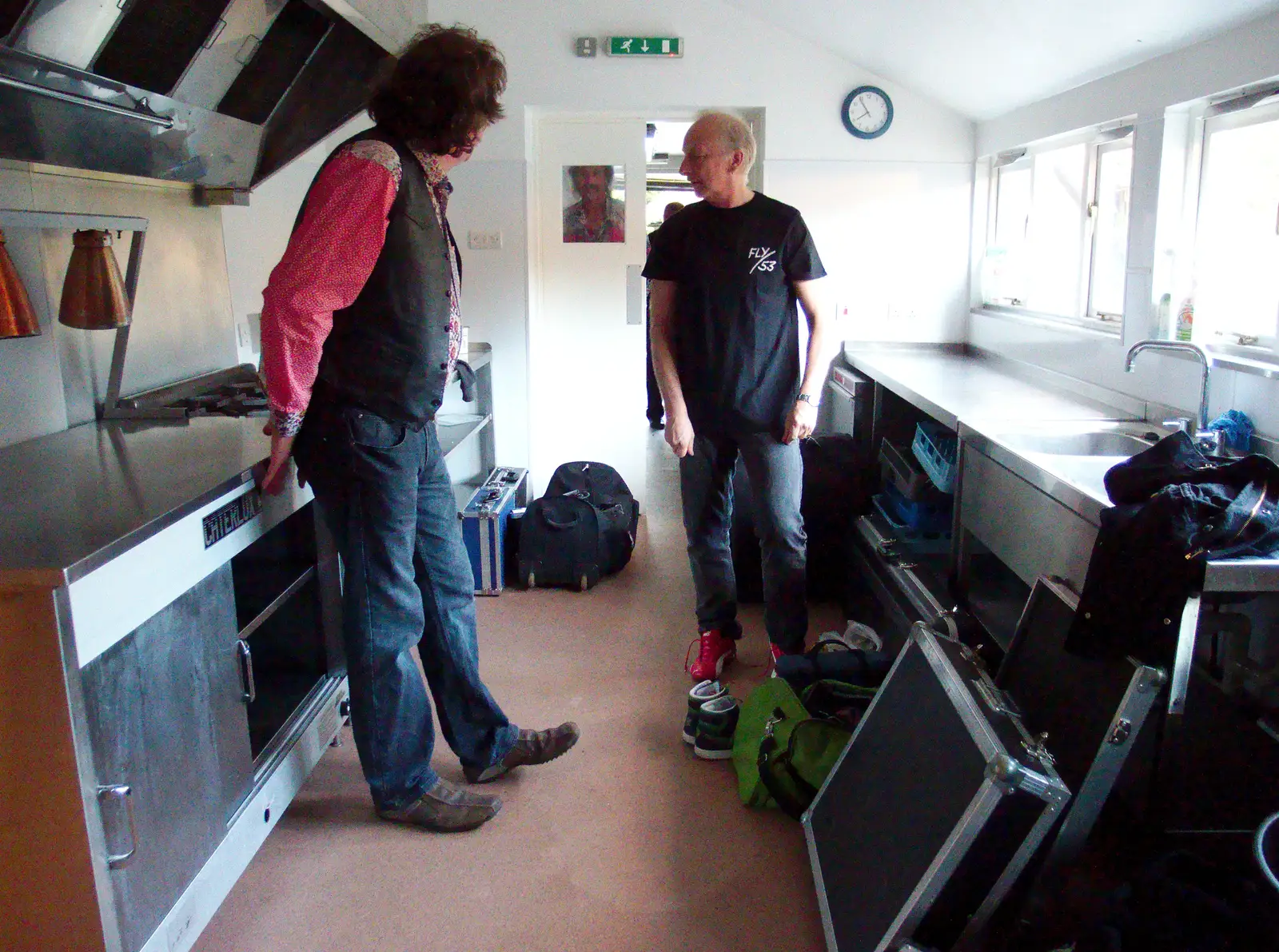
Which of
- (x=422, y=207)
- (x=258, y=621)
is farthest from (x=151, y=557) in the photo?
(x=422, y=207)

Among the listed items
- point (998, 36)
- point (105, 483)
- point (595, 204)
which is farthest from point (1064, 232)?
point (105, 483)

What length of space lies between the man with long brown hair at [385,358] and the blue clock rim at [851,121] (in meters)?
2.68

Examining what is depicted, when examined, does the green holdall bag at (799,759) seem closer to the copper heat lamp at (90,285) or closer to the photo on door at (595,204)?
the copper heat lamp at (90,285)

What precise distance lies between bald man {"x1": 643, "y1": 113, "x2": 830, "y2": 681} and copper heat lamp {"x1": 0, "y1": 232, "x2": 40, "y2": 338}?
1475 millimetres

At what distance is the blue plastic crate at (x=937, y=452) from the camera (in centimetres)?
307

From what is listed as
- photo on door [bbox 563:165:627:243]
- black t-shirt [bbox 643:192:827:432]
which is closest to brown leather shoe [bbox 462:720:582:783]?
black t-shirt [bbox 643:192:827:432]

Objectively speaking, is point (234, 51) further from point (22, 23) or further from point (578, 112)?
point (578, 112)

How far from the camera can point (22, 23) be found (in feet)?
5.77

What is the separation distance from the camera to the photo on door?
4.61 metres

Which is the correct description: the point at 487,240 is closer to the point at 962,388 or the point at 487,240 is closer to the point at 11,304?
the point at 962,388

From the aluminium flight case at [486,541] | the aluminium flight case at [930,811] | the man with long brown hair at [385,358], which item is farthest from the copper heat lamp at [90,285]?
the aluminium flight case at [930,811]

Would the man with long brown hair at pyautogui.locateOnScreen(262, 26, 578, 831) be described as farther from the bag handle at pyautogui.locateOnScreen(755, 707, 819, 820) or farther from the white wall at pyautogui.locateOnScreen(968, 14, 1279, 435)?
the white wall at pyautogui.locateOnScreen(968, 14, 1279, 435)

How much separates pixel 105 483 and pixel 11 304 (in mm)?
438

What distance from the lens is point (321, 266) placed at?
5.81ft
